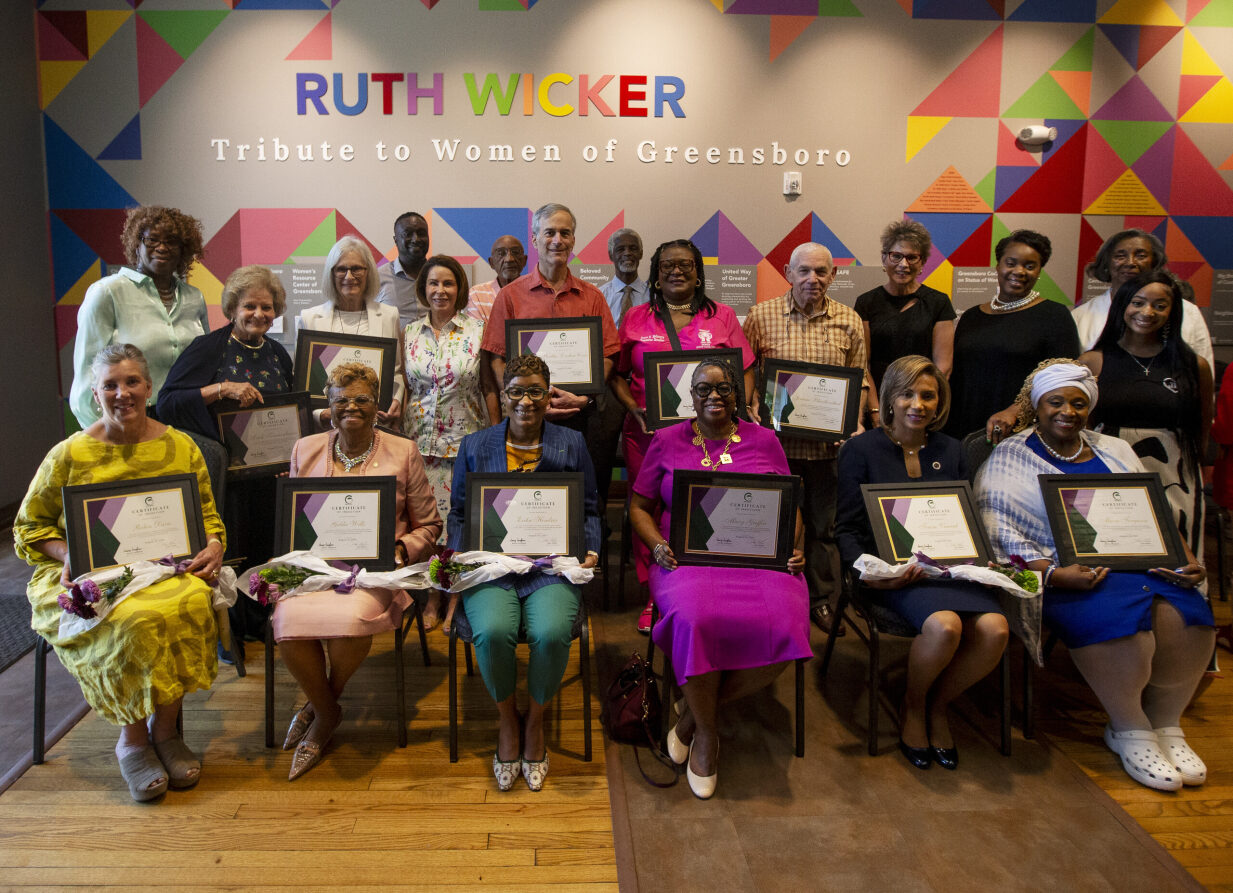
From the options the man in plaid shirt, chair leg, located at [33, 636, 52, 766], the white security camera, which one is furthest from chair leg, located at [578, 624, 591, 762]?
the white security camera

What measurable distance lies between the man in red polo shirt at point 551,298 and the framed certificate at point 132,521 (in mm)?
1425

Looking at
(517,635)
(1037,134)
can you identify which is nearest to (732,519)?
(517,635)

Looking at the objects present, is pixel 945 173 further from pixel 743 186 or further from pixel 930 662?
pixel 930 662

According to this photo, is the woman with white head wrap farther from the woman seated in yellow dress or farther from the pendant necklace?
the woman seated in yellow dress

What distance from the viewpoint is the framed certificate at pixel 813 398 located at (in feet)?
11.6

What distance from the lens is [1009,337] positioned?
3.69 meters

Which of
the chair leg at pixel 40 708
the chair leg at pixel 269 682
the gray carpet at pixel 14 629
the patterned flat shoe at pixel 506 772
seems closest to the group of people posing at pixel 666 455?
the patterned flat shoe at pixel 506 772

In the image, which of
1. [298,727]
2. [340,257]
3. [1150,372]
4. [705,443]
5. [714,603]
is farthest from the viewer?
[340,257]

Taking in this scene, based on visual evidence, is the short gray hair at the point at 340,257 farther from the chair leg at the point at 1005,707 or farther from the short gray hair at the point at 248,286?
the chair leg at the point at 1005,707

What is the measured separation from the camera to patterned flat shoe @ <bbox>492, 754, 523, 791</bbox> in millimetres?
2633

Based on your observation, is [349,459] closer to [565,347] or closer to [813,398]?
[565,347]

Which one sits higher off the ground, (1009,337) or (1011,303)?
(1011,303)

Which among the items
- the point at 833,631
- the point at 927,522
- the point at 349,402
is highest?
the point at 349,402

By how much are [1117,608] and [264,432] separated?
340 centimetres
